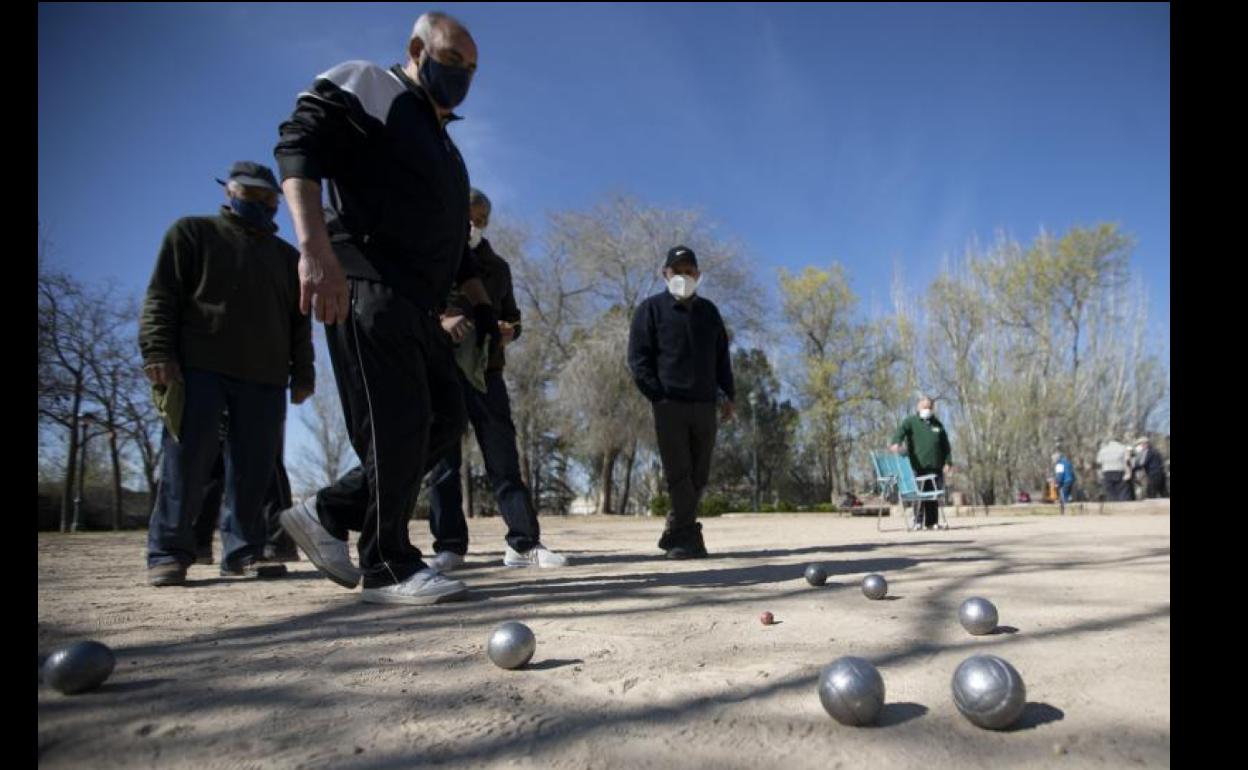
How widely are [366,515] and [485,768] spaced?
195 cm

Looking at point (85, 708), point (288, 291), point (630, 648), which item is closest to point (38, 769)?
point (85, 708)

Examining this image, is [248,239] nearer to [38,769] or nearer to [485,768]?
[38,769]

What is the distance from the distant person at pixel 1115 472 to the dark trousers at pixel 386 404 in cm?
2228

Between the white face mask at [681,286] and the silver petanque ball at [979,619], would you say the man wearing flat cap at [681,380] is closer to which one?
the white face mask at [681,286]

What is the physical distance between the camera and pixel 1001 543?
6.05 metres

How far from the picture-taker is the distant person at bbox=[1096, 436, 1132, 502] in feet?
65.8

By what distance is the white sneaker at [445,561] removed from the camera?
438cm

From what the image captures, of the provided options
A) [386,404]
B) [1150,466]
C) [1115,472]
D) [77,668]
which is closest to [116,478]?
[386,404]

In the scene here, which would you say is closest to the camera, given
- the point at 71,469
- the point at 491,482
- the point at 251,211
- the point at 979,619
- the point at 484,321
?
the point at 979,619

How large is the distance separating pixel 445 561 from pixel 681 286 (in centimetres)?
255

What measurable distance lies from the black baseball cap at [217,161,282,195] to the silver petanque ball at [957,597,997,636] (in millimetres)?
4119

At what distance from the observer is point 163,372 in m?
3.70

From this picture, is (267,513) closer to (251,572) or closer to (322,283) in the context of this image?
(251,572)

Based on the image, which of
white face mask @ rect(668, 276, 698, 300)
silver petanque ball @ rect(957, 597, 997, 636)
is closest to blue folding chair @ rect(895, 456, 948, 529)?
white face mask @ rect(668, 276, 698, 300)
